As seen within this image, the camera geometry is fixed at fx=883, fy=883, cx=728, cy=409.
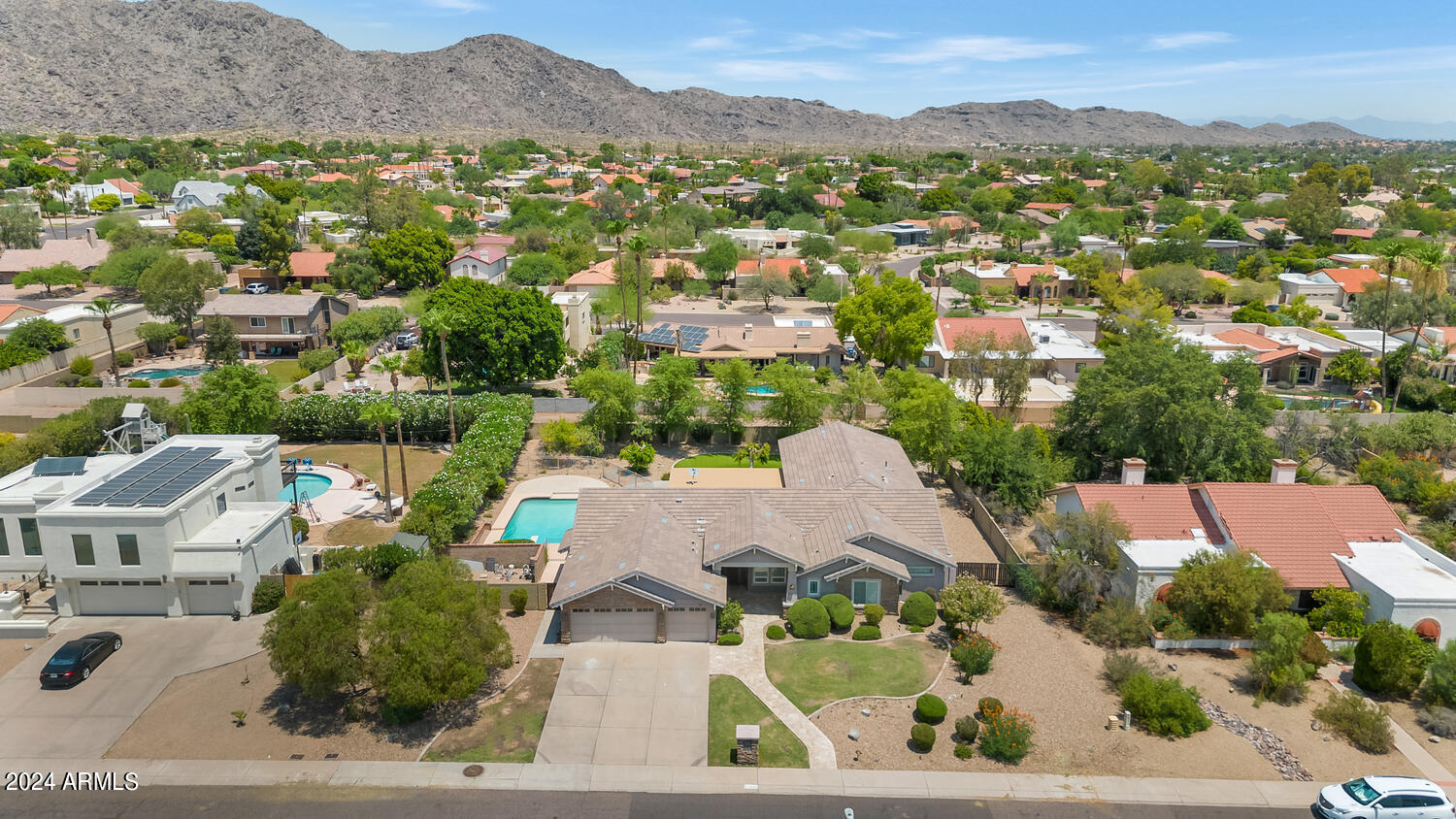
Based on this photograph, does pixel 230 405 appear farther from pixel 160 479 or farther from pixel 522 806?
pixel 522 806

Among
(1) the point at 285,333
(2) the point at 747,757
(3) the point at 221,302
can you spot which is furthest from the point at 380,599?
(3) the point at 221,302

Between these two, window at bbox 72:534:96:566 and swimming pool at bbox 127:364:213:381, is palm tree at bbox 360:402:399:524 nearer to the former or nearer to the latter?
window at bbox 72:534:96:566

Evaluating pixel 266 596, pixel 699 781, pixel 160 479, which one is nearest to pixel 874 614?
pixel 699 781

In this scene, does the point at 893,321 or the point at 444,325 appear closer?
the point at 444,325

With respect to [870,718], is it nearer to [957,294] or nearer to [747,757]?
[747,757]

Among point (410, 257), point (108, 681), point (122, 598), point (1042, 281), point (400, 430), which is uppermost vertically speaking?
point (410, 257)

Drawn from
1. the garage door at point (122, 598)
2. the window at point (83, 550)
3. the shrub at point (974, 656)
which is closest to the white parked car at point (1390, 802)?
the shrub at point (974, 656)
